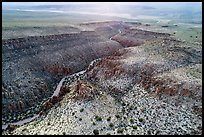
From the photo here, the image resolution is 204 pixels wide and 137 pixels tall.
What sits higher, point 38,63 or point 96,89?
point 38,63

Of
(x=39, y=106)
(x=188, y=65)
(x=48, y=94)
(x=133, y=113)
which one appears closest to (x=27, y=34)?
(x=48, y=94)

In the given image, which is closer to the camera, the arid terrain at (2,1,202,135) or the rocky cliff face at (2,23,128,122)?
the arid terrain at (2,1,202,135)

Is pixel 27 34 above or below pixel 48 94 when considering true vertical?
above

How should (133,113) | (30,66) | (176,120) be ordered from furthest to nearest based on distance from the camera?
(30,66)
(133,113)
(176,120)

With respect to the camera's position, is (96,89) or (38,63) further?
(38,63)

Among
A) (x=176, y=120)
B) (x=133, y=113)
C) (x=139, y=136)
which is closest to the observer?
(x=139, y=136)

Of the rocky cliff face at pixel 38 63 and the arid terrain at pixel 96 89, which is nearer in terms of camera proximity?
the arid terrain at pixel 96 89

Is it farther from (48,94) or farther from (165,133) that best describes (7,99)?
(165,133)

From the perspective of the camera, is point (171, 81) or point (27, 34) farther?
point (27, 34)
